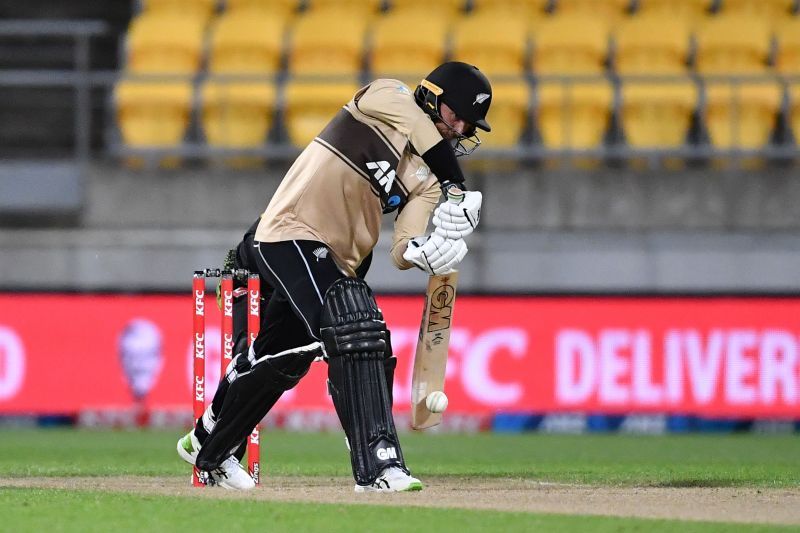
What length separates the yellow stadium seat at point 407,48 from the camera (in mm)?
14938

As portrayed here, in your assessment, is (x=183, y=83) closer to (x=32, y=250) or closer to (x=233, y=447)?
(x=32, y=250)

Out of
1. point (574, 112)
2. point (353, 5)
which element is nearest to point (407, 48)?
point (353, 5)

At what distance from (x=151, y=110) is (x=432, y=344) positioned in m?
7.81

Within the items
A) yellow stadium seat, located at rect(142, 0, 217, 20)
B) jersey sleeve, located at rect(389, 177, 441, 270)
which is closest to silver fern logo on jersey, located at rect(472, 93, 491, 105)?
jersey sleeve, located at rect(389, 177, 441, 270)

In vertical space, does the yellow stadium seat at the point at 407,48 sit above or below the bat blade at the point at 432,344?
above

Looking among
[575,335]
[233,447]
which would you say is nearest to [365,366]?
[233,447]

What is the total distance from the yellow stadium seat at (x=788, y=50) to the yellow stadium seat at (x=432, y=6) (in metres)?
3.21

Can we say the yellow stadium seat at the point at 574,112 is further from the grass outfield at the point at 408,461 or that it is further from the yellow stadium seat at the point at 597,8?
the grass outfield at the point at 408,461

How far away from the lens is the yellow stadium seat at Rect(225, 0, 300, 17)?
15.7m

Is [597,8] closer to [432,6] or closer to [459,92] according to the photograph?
[432,6]

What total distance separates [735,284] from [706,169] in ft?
3.58

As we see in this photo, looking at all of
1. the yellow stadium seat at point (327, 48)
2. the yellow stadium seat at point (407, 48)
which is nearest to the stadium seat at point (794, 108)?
the yellow stadium seat at point (407, 48)

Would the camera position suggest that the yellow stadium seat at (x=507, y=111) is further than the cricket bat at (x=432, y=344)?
Yes

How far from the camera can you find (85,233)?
13867mm
